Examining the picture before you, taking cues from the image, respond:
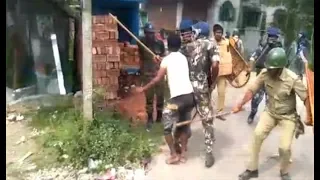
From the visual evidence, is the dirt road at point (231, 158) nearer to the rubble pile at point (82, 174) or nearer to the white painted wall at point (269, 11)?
the rubble pile at point (82, 174)

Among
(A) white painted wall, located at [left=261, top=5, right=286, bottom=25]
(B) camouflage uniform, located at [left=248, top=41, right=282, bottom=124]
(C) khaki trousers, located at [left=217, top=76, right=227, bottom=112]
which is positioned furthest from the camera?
(A) white painted wall, located at [left=261, top=5, right=286, bottom=25]

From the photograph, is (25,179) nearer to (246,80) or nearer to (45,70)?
(45,70)

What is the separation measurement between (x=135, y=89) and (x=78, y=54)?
81.4 inches

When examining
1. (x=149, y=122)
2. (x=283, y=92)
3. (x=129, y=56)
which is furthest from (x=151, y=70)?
(x=283, y=92)

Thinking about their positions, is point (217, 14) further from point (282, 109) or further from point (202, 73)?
point (282, 109)

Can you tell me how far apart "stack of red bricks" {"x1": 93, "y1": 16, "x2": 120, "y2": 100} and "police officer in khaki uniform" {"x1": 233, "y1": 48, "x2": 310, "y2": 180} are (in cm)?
229

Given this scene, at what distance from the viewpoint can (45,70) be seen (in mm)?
8680

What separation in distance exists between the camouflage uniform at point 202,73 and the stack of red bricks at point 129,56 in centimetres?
180

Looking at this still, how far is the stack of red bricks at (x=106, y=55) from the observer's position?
684cm

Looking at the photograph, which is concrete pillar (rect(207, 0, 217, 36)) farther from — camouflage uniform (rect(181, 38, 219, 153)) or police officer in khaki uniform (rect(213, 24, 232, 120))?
camouflage uniform (rect(181, 38, 219, 153))

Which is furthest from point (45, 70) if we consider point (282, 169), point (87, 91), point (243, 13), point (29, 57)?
→ point (243, 13)

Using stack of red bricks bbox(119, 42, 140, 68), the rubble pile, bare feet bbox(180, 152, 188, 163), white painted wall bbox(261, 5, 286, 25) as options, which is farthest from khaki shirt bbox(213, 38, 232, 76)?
white painted wall bbox(261, 5, 286, 25)

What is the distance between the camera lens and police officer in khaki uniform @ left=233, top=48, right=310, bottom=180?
5.03m

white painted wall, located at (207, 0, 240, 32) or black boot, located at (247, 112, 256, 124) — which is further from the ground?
white painted wall, located at (207, 0, 240, 32)
